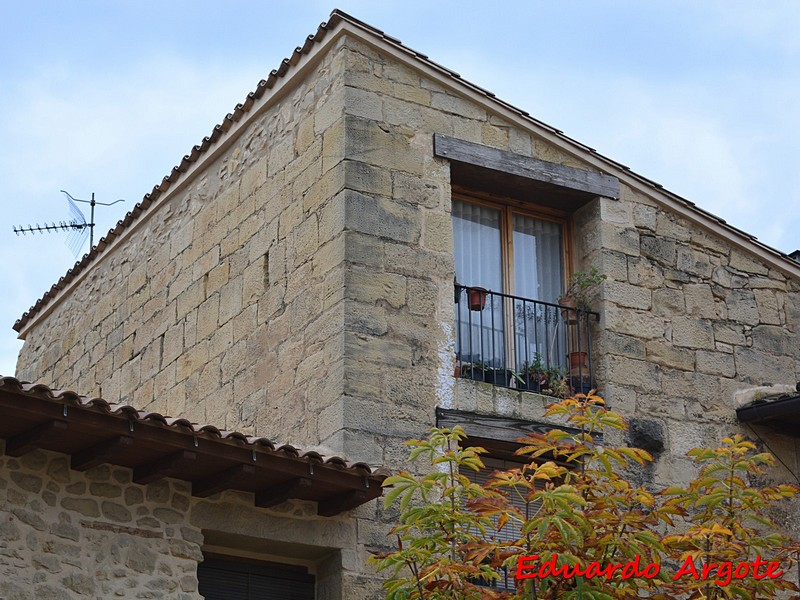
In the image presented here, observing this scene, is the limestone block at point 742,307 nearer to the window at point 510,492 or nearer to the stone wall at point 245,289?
the window at point 510,492

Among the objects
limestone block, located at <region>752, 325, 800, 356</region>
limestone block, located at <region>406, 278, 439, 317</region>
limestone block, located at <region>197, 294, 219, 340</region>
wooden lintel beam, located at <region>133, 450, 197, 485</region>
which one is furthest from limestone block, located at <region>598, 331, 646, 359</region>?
wooden lintel beam, located at <region>133, 450, 197, 485</region>

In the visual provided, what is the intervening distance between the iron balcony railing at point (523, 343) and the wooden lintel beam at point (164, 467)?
2.44 metres

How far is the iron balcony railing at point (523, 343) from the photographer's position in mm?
9633

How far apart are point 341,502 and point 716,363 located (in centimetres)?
347

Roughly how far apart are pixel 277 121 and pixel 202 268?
135cm

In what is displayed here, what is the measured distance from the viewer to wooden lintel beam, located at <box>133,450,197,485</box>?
7.52 meters

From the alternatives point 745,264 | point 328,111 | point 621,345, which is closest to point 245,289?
point 328,111

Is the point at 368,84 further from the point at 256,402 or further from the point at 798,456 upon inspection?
the point at 798,456

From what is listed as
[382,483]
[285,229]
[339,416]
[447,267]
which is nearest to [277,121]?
[285,229]

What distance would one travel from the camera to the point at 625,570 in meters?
7.21

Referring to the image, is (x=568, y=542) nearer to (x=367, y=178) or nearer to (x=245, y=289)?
(x=367, y=178)

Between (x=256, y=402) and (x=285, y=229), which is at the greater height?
(x=285, y=229)

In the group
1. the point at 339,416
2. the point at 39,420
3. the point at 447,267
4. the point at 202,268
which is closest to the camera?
the point at 39,420

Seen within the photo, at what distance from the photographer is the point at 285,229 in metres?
9.92
